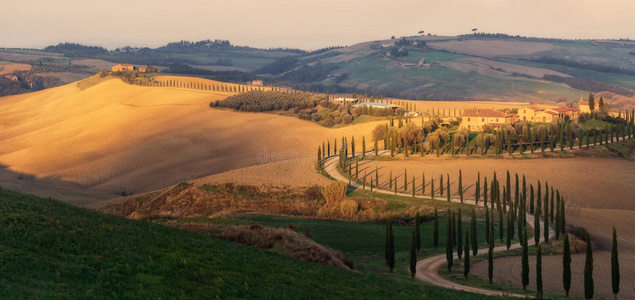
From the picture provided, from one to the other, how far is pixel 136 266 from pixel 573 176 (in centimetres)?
7715

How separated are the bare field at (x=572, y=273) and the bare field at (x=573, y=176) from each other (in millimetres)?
16291

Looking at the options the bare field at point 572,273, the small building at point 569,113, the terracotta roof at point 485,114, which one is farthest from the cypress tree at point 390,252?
the small building at point 569,113

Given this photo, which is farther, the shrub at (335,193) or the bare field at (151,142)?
the bare field at (151,142)

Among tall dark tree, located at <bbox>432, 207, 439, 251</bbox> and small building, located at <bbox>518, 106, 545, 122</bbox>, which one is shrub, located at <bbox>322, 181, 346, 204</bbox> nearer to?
tall dark tree, located at <bbox>432, 207, 439, 251</bbox>

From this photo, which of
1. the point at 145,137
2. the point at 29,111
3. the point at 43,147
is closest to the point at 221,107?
the point at 145,137

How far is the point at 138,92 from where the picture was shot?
188500mm

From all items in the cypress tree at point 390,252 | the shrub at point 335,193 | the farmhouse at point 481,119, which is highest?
the farmhouse at point 481,119

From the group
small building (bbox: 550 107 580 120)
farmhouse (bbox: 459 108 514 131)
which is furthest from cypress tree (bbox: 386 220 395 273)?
small building (bbox: 550 107 580 120)

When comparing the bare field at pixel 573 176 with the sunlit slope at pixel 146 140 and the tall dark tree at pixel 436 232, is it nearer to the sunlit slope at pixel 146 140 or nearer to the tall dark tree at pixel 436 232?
the sunlit slope at pixel 146 140

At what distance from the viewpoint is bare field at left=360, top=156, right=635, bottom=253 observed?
74.9 m

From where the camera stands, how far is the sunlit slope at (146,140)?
A: 373 ft

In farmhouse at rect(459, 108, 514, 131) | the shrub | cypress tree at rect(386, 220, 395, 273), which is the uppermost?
farmhouse at rect(459, 108, 514, 131)

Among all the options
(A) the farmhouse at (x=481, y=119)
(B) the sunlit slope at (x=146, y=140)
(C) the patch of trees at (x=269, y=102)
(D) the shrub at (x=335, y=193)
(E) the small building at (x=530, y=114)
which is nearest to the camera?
(D) the shrub at (x=335, y=193)

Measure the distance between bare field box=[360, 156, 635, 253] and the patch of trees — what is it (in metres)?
59.5
